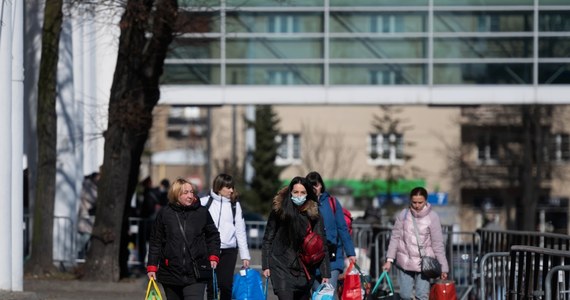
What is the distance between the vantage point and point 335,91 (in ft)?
98.2

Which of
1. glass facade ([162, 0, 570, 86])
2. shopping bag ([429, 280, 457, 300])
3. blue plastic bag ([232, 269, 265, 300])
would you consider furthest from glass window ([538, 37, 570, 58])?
blue plastic bag ([232, 269, 265, 300])

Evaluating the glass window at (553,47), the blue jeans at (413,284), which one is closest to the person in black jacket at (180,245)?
the blue jeans at (413,284)

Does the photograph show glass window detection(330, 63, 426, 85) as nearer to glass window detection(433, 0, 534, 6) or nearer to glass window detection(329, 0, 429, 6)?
glass window detection(329, 0, 429, 6)

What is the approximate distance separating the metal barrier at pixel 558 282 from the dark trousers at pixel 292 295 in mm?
2294

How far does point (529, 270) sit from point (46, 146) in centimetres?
1083

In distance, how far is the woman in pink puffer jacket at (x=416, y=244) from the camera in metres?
14.8

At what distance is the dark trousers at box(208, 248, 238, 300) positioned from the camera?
1374 cm

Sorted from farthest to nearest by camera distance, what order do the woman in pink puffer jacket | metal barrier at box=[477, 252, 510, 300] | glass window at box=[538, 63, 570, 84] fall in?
glass window at box=[538, 63, 570, 84]
metal barrier at box=[477, 252, 510, 300]
the woman in pink puffer jacket

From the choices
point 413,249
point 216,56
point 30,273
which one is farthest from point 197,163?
point 413,249

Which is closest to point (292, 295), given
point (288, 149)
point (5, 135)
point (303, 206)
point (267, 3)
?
point (303, 206)

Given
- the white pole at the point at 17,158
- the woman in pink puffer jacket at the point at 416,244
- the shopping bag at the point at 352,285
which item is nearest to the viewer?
the shopping bag at the point at 352,285

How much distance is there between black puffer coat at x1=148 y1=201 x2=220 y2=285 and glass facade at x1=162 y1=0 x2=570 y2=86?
18.0 m

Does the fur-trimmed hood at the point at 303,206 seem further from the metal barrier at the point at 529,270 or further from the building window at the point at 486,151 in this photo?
the building window at the point at 486,151

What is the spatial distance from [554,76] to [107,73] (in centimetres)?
1015
